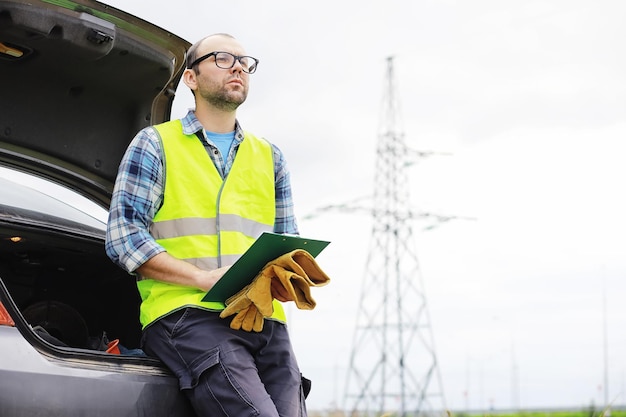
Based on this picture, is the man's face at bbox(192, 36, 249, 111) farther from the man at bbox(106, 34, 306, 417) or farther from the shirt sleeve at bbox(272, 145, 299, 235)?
the shirt sleeve at bbox(272, 145, 299, 235)

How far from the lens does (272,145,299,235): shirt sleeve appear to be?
2.96 meters

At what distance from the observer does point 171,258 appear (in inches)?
102

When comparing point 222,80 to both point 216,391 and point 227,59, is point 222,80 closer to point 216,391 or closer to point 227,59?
point 227,59

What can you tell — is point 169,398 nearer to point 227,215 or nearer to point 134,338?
point 227,215

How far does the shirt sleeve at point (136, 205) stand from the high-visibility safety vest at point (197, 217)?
32 millimetres

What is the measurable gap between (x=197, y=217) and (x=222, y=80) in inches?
Result: 17.4

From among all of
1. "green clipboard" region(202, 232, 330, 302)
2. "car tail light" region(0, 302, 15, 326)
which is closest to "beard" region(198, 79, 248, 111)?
"green clipboard" region(202, 232, 330, 302)

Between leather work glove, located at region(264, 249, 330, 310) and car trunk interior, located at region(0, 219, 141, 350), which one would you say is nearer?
leather work glove, located at region(264, 249, 330, 310)

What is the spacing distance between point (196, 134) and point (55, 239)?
0.71m

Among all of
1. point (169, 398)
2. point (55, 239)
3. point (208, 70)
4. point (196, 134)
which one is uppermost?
point (208, 70)

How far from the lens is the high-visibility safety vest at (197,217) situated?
8.61ft

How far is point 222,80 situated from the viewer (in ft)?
9.25

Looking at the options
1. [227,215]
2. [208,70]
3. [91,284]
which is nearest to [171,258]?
[227,215]

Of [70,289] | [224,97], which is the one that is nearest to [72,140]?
[70,289]
